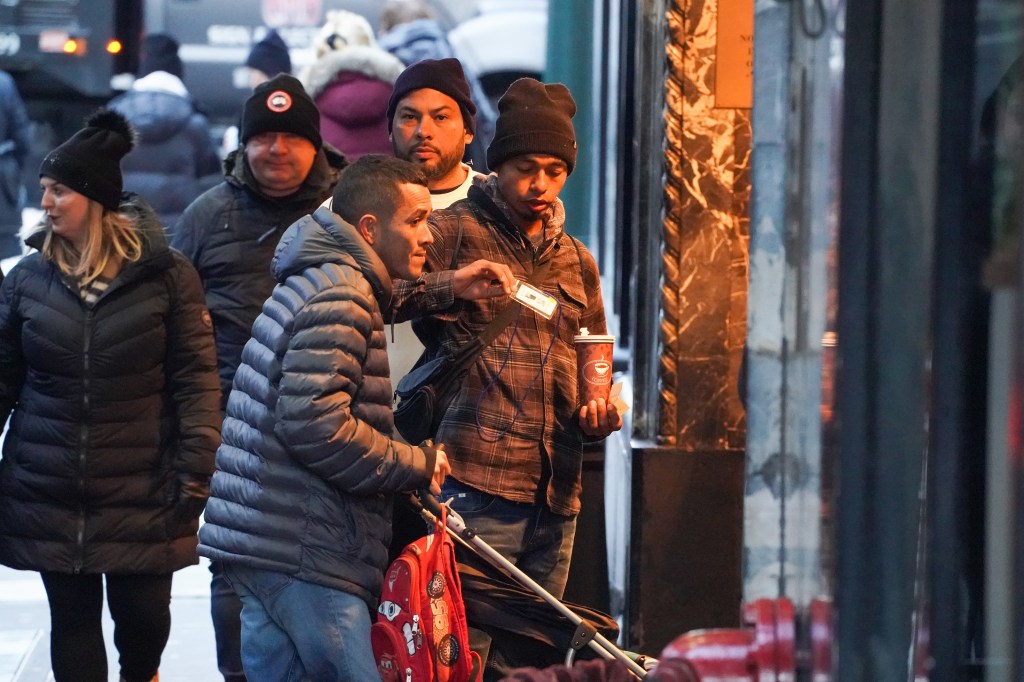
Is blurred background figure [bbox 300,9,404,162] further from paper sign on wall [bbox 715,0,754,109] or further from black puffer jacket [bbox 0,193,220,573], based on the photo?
black puffer jacket [bbox 0,193,220,573]

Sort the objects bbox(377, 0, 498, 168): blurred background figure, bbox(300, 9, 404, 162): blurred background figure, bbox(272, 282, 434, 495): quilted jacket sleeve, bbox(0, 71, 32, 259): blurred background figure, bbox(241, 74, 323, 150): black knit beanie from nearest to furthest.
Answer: bbox(272, 282, 434, 495): quilted jacket sleeve → bbox(241, 74, 323, 150): black knit beanie → bbox(300, 9, 404, 162): blurred background figure → bbox(377, 0, 498, 168): blurred background figure → bbox(0, 71, 32, 259): blurred background figure

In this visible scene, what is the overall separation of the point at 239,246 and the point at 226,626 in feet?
4.21

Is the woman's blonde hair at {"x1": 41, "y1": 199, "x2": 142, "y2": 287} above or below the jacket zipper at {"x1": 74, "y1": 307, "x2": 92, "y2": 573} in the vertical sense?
above

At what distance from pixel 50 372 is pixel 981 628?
324cm

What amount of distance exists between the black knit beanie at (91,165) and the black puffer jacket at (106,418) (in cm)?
18

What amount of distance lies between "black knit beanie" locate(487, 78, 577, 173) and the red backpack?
1.08 m

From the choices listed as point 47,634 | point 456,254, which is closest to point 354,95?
point 47,634

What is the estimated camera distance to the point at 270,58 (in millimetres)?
8734

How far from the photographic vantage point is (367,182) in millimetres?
3877

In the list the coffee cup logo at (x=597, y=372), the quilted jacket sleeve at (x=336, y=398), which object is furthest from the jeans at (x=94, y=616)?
the coffee cup logo at (x=597, y=372)

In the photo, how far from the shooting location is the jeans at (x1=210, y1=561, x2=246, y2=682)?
516 cm

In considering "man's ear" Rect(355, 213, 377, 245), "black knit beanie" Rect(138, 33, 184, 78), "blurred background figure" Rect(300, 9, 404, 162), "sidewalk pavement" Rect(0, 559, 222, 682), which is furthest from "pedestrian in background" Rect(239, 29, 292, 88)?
"man's ear" Rect(355, 213, 377, 245)

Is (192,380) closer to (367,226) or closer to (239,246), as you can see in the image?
(239,246)

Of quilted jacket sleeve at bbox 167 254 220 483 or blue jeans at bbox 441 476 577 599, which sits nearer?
blue jeans at bbox 441 476 577 599
